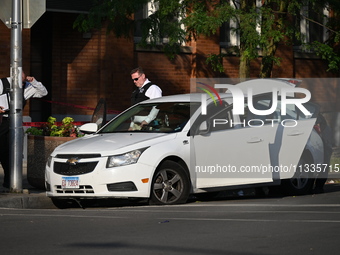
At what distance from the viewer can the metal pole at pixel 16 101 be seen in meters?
14.1

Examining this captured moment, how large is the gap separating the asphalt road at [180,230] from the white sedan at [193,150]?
1.57ft

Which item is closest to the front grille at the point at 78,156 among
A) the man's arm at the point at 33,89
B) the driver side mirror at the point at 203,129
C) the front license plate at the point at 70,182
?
the front license plate at the point at 70,182

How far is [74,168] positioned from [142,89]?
10.1 feet

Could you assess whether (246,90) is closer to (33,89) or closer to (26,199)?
(33,89)

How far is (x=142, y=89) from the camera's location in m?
15.5

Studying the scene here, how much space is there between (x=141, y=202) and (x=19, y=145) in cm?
205

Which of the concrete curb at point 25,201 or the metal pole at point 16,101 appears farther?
the metal pole at point 16,101

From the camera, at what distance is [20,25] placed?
14109mm

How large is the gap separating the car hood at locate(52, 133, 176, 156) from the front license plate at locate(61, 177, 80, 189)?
1.24 feet

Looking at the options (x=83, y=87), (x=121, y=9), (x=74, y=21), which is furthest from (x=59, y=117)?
(x=121, y=9)

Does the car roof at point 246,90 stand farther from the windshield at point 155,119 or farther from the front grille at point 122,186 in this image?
the front grille at point 122,186

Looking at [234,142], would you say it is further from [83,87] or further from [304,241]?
[83,87]

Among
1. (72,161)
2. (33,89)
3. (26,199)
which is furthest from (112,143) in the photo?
(33,89)

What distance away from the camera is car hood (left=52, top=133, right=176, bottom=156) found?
12641 millimetres
